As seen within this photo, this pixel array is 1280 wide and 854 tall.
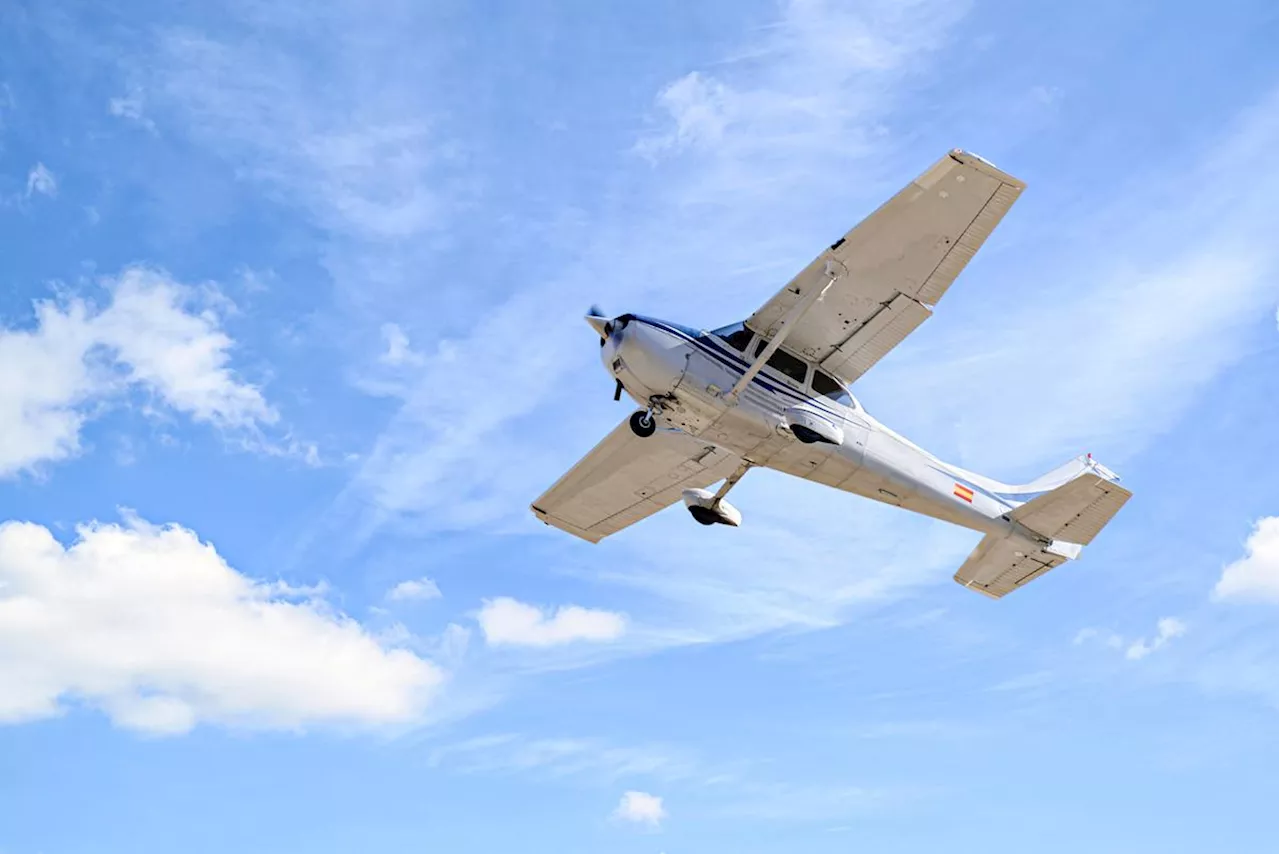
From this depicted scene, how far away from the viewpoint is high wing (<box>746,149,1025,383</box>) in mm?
19406

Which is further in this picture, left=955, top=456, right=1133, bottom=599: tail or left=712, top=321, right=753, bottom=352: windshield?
left=955, top=456, right=1133, bottom=599: tail

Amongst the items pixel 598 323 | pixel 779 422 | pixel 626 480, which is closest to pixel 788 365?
pixel 779 422

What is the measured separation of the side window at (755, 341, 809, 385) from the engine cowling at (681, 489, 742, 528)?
10.2 feet

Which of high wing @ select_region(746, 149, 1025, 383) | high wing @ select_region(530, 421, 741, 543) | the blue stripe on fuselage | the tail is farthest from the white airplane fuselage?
high wing @ select_region(530, 421, 741, 543)

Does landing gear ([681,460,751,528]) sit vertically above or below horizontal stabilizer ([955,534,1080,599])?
above

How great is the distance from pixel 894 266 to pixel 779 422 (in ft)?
11.2

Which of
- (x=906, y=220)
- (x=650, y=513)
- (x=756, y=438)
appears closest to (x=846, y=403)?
(x=756, y=438)

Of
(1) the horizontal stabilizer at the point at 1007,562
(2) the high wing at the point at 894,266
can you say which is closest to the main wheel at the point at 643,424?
(2) the high wing at the point at 894,266

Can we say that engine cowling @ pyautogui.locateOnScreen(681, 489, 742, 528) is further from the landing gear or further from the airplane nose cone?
the airplane nose cone

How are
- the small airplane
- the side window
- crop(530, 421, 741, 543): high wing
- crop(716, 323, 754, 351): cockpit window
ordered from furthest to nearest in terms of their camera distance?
crop(530, 421, 741, 543): high wing < the side window < crop(716, 323, 754, 351): cockpit window < the small airplane

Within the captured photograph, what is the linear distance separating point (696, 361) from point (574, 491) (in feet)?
22.4

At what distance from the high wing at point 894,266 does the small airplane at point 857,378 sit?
0.07 ft

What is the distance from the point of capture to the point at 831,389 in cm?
2247

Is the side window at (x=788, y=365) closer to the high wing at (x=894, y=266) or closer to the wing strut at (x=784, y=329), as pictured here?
the high wing at (x=894, y=266)
